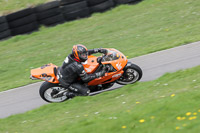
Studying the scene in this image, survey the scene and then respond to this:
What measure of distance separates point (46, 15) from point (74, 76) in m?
8.39

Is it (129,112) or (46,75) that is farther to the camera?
(46,75)

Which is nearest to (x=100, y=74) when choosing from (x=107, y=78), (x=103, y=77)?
(x=103, y=77)

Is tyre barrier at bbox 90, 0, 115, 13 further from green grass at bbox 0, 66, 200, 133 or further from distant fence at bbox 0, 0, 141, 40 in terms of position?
green grass at bbox 0, 66, 200, 133

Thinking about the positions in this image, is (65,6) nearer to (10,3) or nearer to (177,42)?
(10,3)

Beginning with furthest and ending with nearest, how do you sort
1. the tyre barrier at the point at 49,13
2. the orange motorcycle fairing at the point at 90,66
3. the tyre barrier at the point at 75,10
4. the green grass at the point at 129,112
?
the tyre barrier at the point at 75,10 < the tyre barrier at the point at 49,13 < the orange motorcycle fairing at the point at 90,66 < the green grass at the point at 129,112

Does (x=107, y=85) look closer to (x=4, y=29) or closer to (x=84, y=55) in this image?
(x=84, y=55)

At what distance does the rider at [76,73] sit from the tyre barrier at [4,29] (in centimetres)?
788

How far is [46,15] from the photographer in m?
15.9

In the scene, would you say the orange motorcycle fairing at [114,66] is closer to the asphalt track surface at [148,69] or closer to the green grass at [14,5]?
the asphalt track surface at [148,69]

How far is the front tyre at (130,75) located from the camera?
27.3 feet

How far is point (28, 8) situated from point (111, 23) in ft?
13.9

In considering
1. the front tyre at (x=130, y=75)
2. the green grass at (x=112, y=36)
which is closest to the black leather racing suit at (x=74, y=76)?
the front tyre at (x=130, y=75)

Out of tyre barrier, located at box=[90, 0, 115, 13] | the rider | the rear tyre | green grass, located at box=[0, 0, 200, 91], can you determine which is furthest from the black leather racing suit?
tyre barrier, located at box=[90, 0, 115, 13]

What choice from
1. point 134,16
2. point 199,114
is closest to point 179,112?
point 199,114
